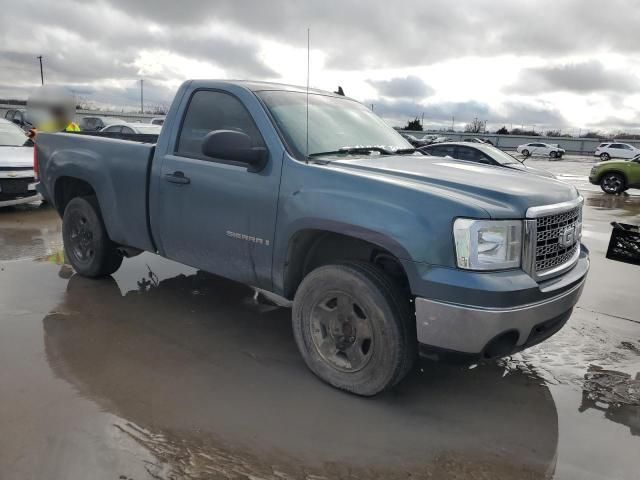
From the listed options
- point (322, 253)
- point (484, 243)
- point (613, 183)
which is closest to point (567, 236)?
point (484, 243)

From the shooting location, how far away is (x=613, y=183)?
17.6m

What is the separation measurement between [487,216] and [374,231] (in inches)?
24.3

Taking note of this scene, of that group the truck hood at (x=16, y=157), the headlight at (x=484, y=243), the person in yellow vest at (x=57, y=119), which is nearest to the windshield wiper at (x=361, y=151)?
the headlight at (x=484, y=243)

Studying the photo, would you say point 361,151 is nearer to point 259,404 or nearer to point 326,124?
point 326,124

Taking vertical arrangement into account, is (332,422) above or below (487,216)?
below

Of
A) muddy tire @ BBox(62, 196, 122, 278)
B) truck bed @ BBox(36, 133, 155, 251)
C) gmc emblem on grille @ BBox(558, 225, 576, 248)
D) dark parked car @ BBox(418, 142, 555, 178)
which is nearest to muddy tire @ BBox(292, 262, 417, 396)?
gmc emblem on grille @ BBox(558, 225, 576, 248)

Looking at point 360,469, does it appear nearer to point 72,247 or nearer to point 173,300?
point 173,300

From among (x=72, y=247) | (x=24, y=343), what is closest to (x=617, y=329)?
(x=24, y=343)

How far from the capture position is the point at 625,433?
309 cm

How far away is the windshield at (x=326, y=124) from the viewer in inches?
147

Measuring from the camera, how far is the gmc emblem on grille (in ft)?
10.9

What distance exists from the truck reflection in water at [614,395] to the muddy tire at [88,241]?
4.29m

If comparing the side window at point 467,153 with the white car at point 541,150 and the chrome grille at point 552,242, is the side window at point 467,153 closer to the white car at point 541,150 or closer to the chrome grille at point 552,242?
the chrome grille at point 552,242

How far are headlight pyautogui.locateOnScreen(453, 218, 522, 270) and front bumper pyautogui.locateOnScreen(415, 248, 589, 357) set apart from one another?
23 centimetres
